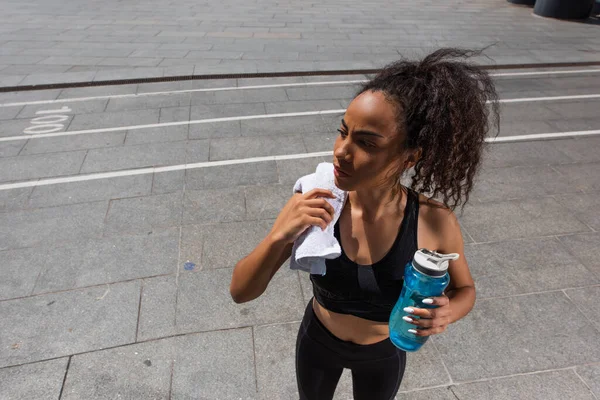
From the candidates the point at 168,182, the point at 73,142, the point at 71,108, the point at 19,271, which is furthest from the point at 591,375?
the point at 71,108

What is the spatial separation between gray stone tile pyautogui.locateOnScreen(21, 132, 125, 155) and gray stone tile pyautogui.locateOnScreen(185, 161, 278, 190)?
1606mm

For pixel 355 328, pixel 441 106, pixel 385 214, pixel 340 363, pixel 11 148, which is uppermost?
pixel 441 106

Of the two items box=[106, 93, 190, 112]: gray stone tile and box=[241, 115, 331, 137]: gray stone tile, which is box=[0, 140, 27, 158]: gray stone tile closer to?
box=[106, 93, 190, 112]: gray stone tile

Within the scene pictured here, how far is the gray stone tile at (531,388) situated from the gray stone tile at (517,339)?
0.06m

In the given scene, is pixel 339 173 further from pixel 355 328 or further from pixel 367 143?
pixel 355 328

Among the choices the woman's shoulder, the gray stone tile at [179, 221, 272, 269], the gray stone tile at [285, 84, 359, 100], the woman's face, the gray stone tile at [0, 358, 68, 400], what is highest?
the woman's face

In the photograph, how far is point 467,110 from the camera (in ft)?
4.86

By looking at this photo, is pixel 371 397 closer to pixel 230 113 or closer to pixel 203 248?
pixel 203 248

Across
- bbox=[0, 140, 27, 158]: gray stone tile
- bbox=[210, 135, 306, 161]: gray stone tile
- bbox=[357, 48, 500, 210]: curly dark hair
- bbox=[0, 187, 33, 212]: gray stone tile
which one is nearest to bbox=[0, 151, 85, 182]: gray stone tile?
bbox=[0, 140, 27, 158]: gray stone tile

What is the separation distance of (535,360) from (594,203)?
268cm

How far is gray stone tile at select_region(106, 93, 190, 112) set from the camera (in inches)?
283

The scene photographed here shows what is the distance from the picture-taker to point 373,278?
1.61m

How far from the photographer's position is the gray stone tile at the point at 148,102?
7176 mm

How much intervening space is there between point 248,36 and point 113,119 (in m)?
5.81
